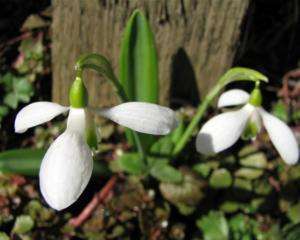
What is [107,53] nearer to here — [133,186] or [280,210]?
[133,186]

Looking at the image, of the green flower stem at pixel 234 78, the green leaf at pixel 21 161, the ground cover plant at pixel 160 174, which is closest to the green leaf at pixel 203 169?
the ground cover plant at pixel 160 174

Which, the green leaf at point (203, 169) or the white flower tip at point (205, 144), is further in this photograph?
the green leaf at point (203, 169)

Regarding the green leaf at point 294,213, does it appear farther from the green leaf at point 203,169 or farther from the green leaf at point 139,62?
the green leaf at point 139,62

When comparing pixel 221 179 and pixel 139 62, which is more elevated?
pixel 139 62

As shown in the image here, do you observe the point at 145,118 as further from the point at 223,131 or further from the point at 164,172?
the point at 164,172

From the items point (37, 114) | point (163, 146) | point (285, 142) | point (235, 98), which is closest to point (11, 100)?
point (163, 146)

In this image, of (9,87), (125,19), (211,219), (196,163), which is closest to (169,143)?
(196,163)

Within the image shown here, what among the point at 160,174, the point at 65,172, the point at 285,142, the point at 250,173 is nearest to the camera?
the point at 65,172
